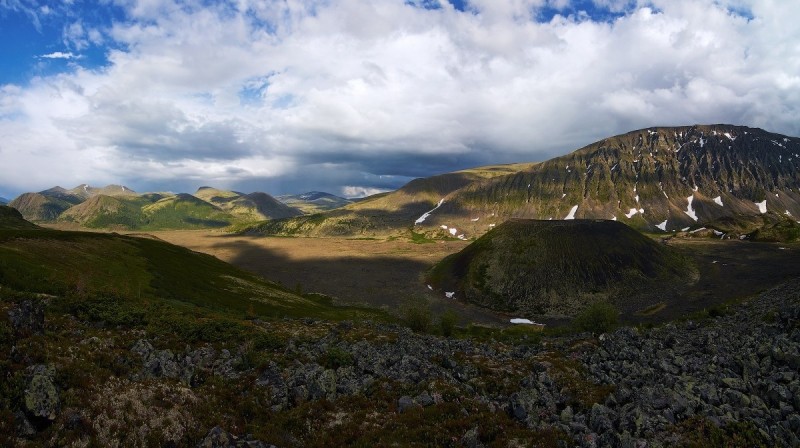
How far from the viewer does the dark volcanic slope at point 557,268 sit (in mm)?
145750

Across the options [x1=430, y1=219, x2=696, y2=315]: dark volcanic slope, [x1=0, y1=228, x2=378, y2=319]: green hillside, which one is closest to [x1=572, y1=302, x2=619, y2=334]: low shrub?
[x1=430, y1=219, x2=696, y2=315]: dark volcanic slope

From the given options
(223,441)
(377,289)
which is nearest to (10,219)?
(377,289)

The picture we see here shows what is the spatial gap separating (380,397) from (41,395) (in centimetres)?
1674

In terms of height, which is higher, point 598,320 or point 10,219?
point 10,219

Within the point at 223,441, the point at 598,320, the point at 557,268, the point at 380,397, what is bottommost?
the point at 598,320

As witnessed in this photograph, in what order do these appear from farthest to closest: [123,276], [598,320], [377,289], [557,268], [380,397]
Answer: [377,289]
[557,268]
[598,320]
[123,276]
[380,397]

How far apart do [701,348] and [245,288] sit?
95.0 meters

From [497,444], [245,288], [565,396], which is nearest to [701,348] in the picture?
[565,396]

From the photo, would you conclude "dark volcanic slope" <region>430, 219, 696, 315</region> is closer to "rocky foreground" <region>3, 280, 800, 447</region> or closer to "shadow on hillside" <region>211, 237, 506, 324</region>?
"shadow on hillside" <region>211, 237, 506, 324</region>

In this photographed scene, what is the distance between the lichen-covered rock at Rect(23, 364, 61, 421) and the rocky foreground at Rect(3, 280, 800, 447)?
5cm

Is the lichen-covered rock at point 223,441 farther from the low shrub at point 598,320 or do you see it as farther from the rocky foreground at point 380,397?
the low shrub at point 598,320

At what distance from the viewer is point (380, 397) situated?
25.2 m

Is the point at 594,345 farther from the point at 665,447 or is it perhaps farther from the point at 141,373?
the point at 141,373

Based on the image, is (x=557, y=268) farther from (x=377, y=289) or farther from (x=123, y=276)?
(x=123, y=276)
